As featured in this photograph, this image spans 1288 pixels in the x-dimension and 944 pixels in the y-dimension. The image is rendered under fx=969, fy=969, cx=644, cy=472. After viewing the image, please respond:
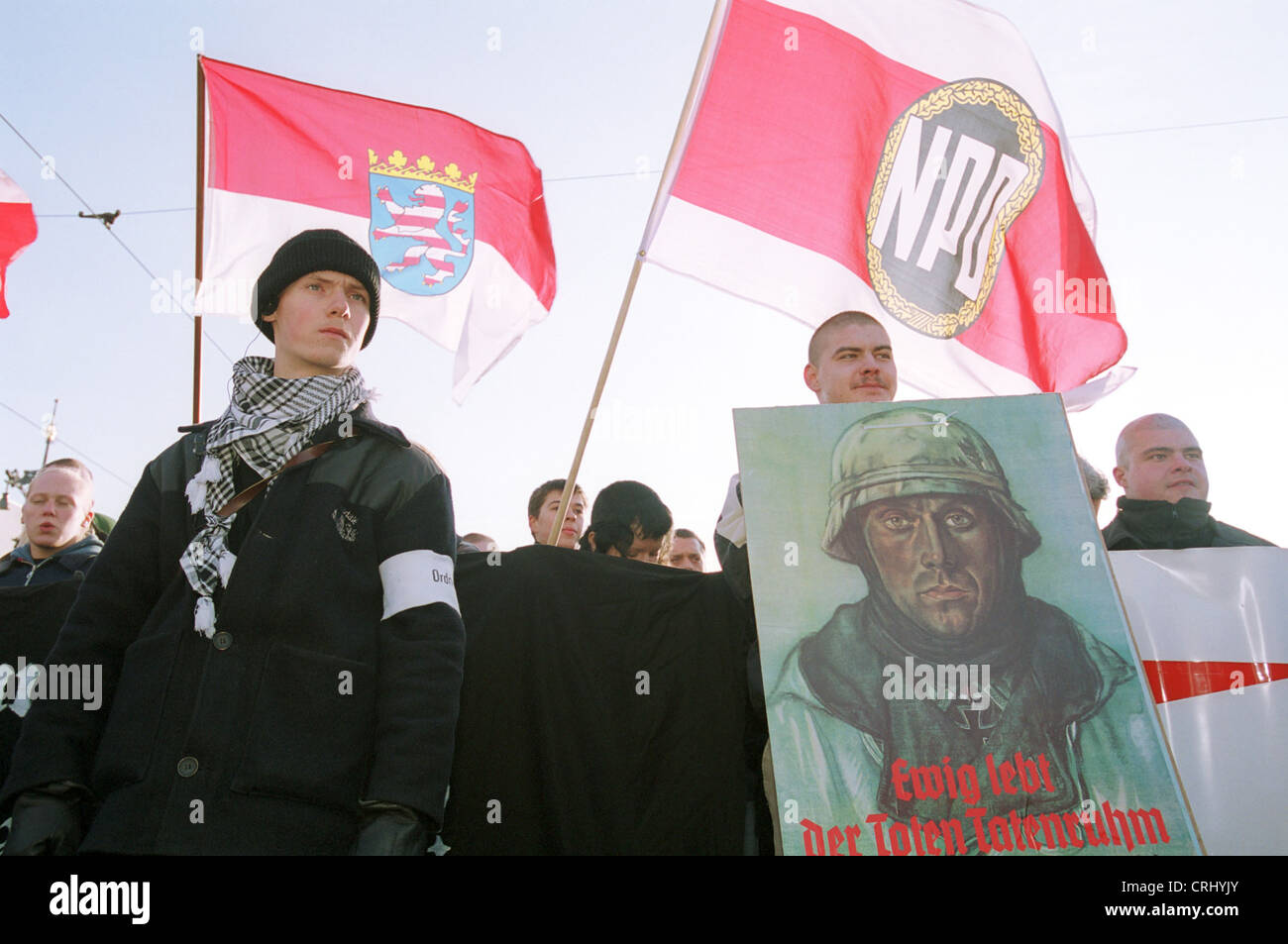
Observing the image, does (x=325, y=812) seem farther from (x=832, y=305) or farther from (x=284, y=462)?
(x=832, y=305)

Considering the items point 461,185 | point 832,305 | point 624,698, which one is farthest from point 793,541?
point 461,185

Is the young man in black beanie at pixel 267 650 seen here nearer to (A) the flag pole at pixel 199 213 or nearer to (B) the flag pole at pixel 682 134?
(B) the flag pole at pixel 682 134

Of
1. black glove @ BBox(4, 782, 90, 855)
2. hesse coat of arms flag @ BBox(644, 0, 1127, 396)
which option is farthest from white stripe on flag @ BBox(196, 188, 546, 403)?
black glove @ BBox(4, 782, 90, 855)

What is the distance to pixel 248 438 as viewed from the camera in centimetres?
212

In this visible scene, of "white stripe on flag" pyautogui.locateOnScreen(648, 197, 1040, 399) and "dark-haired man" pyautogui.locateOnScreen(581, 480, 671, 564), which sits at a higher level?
"white stripe on flag" pyautogui.locateOnScreen(648, 197, 1040, 399)

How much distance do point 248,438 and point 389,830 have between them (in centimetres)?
90

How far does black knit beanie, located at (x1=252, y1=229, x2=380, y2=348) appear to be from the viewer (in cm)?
239

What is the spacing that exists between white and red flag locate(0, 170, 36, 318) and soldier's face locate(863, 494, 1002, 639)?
5428 millimetres

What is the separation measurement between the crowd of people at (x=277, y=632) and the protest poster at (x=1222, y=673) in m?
→ 1.03

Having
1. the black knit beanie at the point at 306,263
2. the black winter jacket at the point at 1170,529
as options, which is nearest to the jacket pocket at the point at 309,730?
the black knit beanie at the point at 306,263

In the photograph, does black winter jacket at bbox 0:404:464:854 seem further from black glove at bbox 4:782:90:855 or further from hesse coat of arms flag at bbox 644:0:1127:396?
hesse coat of arms flag at bbox 644:0:1127:396

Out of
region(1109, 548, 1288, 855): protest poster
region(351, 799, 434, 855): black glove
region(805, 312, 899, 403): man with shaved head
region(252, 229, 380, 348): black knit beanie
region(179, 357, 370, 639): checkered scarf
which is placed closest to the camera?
region(351, 799, 434, 855): black glove
